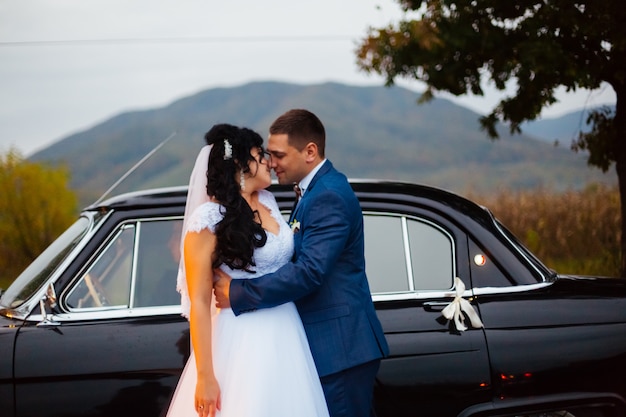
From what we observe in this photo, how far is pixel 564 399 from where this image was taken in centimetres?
421

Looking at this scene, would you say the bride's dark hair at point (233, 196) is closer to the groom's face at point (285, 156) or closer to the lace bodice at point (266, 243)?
the lace bodice at point (266, 243)

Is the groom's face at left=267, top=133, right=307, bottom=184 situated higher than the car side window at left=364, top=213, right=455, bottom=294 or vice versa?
the groom's face at left=267, top=133, right=307, bottom=184

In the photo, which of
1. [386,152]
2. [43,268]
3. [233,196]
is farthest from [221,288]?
[386,152]

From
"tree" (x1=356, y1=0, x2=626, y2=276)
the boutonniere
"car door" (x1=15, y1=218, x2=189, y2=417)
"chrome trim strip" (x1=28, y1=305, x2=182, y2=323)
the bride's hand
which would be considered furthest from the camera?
"tree" (x1=356, y1=0, x2=626, y2=276)

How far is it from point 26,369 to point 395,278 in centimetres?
196

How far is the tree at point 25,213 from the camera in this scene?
17188 mm

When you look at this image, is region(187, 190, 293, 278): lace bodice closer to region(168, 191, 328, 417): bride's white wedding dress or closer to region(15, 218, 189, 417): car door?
region(168, 191, 328, 417): bride's white wedding dress

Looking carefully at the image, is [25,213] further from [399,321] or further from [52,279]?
[399,321]

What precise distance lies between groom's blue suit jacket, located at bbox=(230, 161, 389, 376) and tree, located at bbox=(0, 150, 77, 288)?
13.7 meters

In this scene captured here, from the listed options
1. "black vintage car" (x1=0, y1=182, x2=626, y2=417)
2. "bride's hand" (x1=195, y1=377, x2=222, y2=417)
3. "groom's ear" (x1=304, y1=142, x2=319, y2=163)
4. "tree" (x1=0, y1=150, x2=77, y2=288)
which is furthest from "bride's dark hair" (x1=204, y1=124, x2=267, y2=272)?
"tree" (x1=0, y1=150, x2=77, y2=288)

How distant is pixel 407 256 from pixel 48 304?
6.25 feet

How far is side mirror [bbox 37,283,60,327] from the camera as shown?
13.6 ft

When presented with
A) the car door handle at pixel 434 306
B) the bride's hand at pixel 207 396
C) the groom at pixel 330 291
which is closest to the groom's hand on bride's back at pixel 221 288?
the groom at pixel 330 291

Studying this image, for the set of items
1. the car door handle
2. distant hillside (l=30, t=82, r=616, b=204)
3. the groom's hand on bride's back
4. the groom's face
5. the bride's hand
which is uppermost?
distant hillside (l=30, t=82, r=616, b=204)
